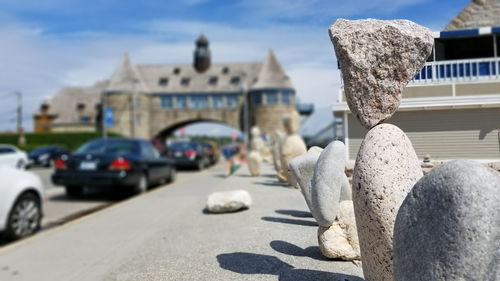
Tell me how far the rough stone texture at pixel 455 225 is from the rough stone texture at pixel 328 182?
5.98 ft

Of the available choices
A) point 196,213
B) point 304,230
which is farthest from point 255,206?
point 304,230

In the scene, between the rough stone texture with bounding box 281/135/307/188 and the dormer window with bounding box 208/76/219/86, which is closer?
the rough stone texture with bounding box 281/135/307/188

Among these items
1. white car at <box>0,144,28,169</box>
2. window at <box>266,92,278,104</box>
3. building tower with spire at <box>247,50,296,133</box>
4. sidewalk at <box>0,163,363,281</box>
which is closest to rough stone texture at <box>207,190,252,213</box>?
sidewalk at <box>0,163,363,281</box>

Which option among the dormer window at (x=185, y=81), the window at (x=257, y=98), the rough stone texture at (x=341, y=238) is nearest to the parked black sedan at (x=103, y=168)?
the rough stone texture at (x=341, y=238)

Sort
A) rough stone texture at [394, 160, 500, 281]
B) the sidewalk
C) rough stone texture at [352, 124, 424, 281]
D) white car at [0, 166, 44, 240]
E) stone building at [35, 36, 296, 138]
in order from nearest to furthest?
1. rough stone texture at [394, 160, 500, 281]
2. rough stone texture at [352, 124, 424, 281]
3. the sidewalk
4. white car at [0, 166, 44, 240]
5. stone building at [35, 36, 296, 138]

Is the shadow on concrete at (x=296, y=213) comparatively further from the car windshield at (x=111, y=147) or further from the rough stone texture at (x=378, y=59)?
the car windshield at (x=111, y=147)

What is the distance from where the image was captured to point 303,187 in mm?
4875

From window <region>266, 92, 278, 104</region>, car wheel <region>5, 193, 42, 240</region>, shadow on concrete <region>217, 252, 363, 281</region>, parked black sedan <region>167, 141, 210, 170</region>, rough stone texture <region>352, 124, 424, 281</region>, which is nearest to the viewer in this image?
rough stone texture <region>352, 124, 424, 281</region>

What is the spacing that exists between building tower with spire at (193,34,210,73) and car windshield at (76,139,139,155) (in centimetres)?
4872

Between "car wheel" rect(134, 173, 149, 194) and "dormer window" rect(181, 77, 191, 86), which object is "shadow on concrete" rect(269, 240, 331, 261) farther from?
"dormer window" rect(181, 77, 191, 86)

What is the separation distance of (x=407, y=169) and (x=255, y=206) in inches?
191

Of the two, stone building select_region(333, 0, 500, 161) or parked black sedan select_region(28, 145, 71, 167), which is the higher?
stone building select_region(333, 0, 500, 161)

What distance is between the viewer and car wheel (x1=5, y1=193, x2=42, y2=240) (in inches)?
232

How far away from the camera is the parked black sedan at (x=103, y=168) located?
9695mm
